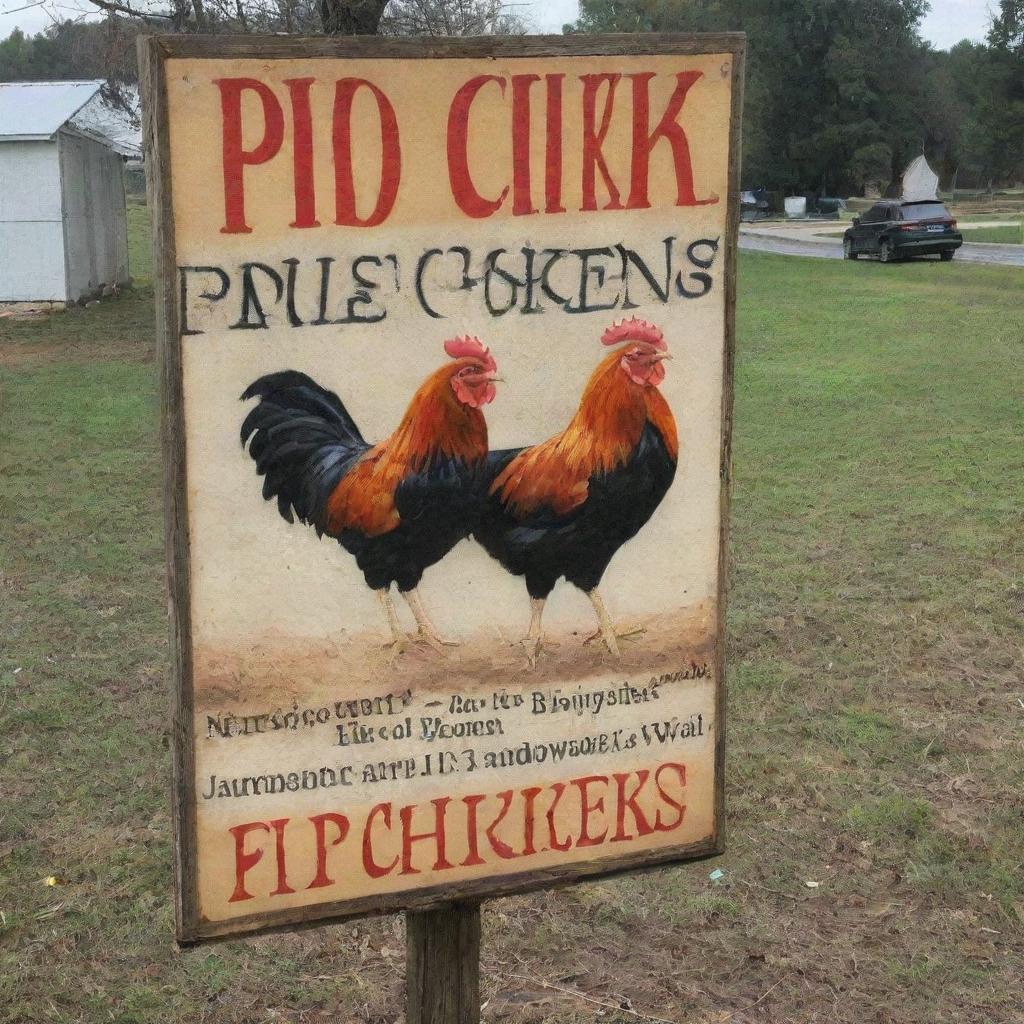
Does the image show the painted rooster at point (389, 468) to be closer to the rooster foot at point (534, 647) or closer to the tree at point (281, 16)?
the rooster foot at point (534, 647)

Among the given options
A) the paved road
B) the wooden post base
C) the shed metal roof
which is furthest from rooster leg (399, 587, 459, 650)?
the paved road

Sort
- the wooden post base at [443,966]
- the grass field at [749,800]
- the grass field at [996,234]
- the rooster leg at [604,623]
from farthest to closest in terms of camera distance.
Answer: the grass field at [996,234] < the grass field at [749,800] < the wooden post base at [443,966] < the rooster leg at [604,623]

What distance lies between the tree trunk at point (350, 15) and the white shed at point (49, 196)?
338 inches

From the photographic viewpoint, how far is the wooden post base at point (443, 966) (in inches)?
86.4

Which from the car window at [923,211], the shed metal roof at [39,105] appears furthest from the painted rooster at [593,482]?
the car window at [923,211]

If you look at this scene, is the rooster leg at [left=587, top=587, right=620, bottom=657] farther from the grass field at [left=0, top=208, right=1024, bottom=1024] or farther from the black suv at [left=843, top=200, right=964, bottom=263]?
the black suv at [left=843, top=200, right=964, bottom=263]

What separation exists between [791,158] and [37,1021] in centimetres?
6271

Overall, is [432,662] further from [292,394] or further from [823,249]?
[823,249]

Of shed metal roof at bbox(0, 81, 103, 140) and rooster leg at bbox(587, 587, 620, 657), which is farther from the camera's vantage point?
shed metal roof at bbox(0, 81, 103, 140)

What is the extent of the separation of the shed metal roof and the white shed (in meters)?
0.01

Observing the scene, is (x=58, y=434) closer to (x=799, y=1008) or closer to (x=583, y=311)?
(x=799, y=1008)

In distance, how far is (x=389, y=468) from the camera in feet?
6.01

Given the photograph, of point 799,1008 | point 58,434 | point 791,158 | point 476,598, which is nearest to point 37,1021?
point 799,1008

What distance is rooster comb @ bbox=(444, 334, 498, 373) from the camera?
5.85ft
